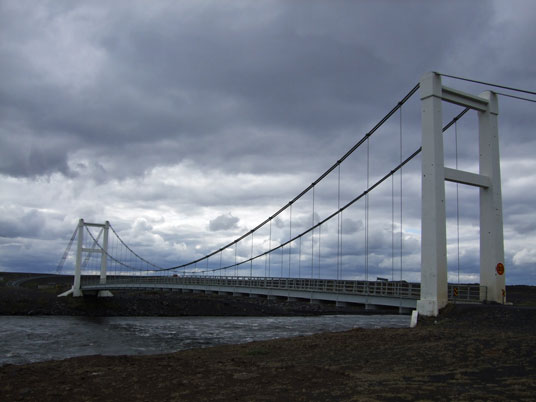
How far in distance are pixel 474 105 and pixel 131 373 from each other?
686 inches

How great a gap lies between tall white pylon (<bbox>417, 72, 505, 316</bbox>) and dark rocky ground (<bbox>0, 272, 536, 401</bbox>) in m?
1.58

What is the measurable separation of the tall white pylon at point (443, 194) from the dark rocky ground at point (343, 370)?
158 cm

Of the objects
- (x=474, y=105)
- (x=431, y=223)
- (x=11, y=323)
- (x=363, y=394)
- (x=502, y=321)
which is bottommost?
(x=11, y=323)

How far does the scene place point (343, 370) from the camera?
45.5 feet

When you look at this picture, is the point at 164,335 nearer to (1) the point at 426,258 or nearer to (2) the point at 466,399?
(1) the point at 426,258

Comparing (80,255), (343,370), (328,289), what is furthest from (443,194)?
(80,255)

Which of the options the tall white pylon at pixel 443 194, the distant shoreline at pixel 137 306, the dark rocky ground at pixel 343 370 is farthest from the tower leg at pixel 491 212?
the distant shoreline at pixel 137 306

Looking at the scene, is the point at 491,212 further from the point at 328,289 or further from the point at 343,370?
the point at 343,370

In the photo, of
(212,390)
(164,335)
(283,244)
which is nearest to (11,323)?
(164,335)

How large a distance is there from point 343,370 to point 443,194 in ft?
28.6

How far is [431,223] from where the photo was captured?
18891 mm

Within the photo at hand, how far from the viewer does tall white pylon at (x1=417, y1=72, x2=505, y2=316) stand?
18797mm

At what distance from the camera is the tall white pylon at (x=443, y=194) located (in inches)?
740

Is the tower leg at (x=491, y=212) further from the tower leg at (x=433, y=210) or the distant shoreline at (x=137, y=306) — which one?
the distant shoreline at (x=137, y=306)
